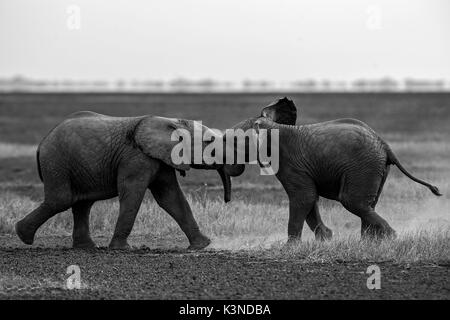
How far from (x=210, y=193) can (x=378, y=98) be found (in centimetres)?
4491

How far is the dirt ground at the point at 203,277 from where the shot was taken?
36.0ft

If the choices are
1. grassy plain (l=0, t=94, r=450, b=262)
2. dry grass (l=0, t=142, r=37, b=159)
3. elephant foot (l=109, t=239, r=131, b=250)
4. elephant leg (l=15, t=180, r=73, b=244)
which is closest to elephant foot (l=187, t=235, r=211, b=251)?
grassy plain (l=0, t=94, r=450, b=262)

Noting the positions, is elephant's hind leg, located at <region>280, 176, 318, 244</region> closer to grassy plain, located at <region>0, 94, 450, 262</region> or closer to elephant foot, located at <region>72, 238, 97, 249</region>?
grassy plain, located at <region>0, 94, 450, 262</region>

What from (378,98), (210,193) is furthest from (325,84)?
(210,193)

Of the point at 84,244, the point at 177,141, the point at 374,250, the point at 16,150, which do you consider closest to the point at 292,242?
the point at 374,250

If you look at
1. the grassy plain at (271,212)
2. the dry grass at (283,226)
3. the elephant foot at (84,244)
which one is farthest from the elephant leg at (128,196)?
the dry grass at (283,226)

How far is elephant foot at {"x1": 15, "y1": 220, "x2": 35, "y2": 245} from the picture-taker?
14578 millimetres

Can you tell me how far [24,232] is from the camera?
47.9 ft

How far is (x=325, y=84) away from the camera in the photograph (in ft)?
395

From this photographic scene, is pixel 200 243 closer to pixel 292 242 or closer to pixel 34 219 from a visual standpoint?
pixel 292 242

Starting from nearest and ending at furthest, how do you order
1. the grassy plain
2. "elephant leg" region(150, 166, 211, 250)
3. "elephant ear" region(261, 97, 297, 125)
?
1. the grassy plain
2. "elephant leg" region(150, 166, 211, 250)
3. "elephant ear" region(261, 97, 297, 125)

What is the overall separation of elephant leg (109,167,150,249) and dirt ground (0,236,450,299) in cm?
43
